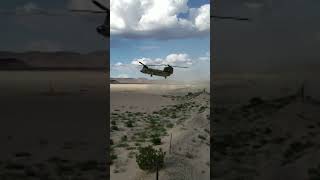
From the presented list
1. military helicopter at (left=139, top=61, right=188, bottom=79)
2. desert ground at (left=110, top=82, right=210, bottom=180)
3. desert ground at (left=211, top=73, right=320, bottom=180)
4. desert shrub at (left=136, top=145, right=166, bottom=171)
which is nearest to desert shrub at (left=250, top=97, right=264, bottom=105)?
desert ground at (left=211, top=73, right=320, bottom=180)

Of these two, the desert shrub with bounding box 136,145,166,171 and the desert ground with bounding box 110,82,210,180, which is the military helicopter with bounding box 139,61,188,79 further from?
the desert shrub with bounding box 136,145,166,171

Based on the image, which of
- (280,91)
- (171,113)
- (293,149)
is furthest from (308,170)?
(171,113)

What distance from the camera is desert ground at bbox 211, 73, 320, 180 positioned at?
912 centimetres

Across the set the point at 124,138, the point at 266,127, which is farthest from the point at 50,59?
the point at 266,127

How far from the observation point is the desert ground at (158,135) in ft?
31.6

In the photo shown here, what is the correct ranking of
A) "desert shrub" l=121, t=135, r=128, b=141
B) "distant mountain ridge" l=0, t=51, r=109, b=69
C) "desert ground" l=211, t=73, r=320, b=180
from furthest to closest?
"desert shrub" l=121, t=135, r=128, b=141 < "distant mountain ridge" l=0, t=51, r=109, b=69 < "desert ground" l=211, t=73, r=320, b=180

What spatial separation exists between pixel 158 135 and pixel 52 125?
3.15m

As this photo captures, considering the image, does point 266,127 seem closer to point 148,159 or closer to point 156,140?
point 156,140

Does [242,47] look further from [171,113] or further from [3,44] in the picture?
[171,113]

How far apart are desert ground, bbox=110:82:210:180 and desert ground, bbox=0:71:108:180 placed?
0.73 metres

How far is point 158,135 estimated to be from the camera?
42.2 feet

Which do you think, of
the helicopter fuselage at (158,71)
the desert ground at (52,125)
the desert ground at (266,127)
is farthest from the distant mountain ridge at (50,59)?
the desert ground at (266,127)

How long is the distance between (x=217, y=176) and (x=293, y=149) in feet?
8.66

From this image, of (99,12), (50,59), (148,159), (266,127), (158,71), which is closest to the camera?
(99,12)
